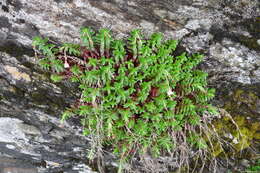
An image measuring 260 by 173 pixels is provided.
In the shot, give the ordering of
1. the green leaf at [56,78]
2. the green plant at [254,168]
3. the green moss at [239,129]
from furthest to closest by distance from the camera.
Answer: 1. the green plant at [254,168]
2. the green moss at [239,129]
3. the green leaf at [56,78]

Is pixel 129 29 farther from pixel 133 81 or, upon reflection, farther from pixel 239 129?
pixel 239 129

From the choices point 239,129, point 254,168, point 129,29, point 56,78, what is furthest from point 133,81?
point 254,168

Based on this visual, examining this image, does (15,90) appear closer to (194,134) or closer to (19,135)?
(19,135)

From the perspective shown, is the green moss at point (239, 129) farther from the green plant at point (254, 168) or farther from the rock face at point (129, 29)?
the green plant at point (254, 168)

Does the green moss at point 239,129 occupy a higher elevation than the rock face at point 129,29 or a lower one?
lower

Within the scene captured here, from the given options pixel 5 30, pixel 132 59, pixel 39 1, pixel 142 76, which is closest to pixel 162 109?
pixel 142 76

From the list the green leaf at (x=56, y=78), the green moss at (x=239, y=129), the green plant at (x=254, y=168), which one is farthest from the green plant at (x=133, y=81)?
the green plant at (x=254, y=168)
